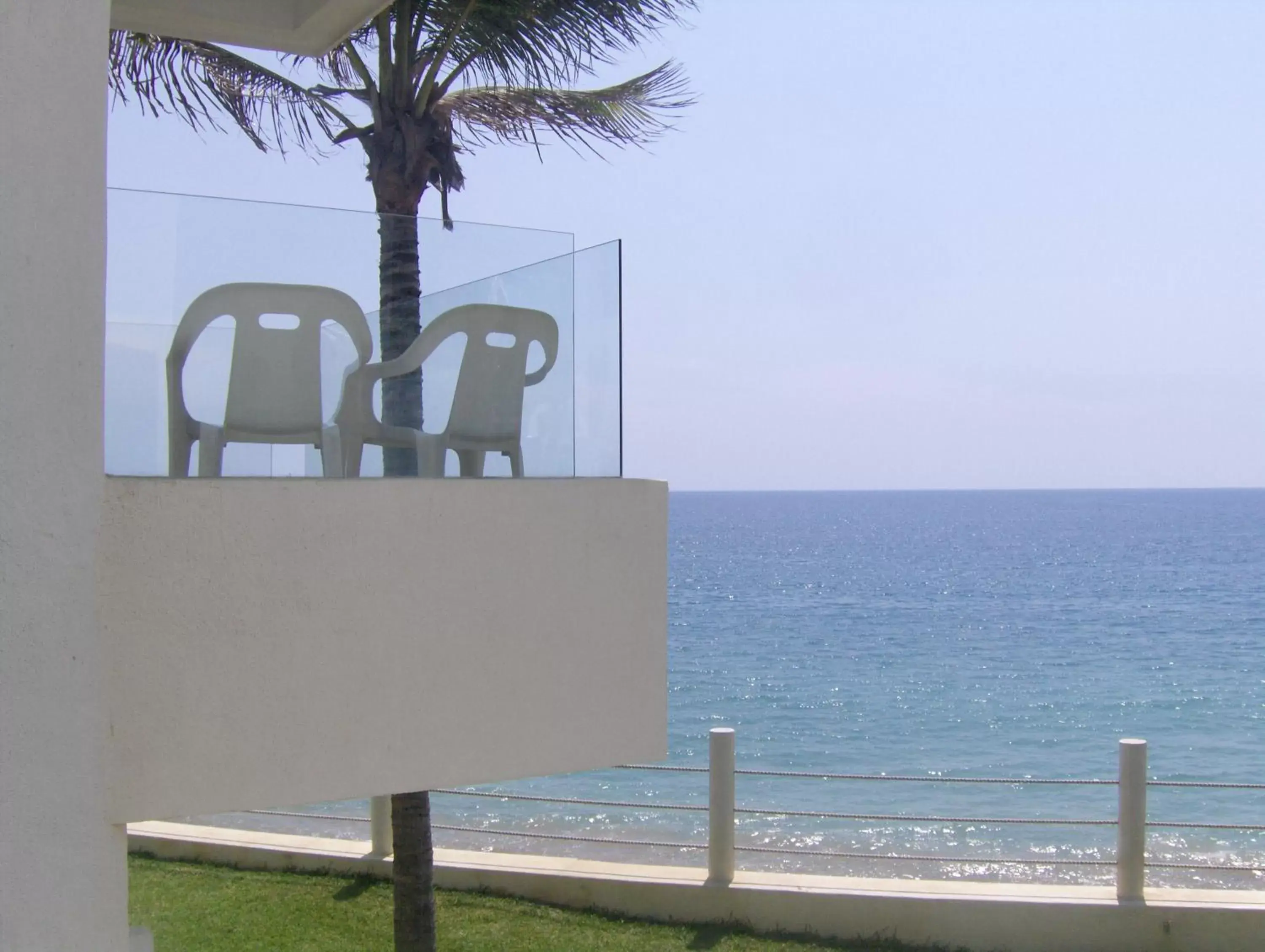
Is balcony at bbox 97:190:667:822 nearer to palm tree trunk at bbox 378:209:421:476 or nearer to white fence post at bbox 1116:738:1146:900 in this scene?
palm tree trunk at bbox 378:209:421:476

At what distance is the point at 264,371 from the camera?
15.5 feet

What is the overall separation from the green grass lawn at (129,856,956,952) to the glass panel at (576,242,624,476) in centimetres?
459

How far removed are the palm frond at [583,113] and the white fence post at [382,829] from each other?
16.9 feet

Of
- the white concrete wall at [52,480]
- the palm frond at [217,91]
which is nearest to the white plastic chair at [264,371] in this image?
the white concrete wall at [52,480]

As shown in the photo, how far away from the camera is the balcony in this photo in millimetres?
4160

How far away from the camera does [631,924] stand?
364 inches

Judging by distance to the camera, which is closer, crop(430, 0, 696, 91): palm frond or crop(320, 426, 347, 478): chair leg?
crop(320, 426, 347, 478): chair leg

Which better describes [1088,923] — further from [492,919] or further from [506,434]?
[506,434]

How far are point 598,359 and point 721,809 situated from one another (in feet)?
15.9

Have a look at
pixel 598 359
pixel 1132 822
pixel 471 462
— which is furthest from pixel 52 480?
pixel 1132 822

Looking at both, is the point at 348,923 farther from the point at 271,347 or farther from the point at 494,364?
the point at 271,347

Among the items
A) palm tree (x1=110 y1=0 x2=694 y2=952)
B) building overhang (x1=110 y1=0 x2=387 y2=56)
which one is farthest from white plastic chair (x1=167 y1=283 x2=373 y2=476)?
palm tree (x1=110 y1=0 x2=694 y2=952)

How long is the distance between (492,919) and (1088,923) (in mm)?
4117

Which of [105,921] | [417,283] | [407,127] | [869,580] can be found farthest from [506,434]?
[869,580]
